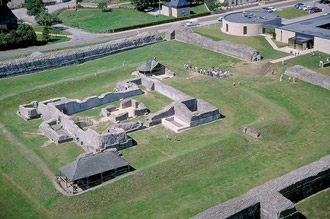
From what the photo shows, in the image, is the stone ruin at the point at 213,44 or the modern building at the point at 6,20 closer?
the stone ruin at the point at 213,44

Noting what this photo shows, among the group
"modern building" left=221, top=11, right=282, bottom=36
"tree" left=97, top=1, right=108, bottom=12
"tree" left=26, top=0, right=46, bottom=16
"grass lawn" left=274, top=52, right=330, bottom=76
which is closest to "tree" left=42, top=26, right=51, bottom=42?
"tree" left=26, top=0, right=46, bottom=16

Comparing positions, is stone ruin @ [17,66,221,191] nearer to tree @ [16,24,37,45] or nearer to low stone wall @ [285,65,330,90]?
low stone wall @ [285,65,330,90]

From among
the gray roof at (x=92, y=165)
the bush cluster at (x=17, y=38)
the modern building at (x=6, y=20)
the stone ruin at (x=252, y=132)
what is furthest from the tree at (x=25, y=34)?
the stone ruin at (x=252, y=132)

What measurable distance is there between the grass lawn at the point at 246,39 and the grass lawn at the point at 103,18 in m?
12.3

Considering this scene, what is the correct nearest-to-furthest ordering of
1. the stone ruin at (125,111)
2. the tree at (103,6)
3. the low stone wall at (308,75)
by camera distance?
the stone ruin at (125,111) < the low stone wall at (308,75) < the tree at (103,6)

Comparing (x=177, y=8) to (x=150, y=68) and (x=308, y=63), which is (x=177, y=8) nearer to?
(x=150, y=68)

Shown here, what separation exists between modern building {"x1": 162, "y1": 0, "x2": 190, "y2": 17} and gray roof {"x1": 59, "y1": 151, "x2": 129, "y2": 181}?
59.7m

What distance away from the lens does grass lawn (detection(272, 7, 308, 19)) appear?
9681 cm

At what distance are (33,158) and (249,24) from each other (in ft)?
162

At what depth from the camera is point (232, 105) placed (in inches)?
2272

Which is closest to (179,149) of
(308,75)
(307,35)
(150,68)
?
(150,68)

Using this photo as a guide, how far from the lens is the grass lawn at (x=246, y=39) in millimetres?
74281

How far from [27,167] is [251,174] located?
68.0 ft

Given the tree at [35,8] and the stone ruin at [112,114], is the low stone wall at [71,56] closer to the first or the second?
the stone ruin at [112,114]
